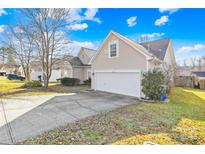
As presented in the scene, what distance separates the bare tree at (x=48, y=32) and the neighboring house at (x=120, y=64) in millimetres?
4639

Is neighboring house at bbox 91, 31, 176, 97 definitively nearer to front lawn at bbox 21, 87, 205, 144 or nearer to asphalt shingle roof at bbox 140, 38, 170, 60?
asphalt shingle roof at bbox 140, 38, 170, 60

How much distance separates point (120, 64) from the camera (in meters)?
11.9

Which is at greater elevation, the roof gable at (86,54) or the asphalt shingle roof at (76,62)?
the roof gable at (86,54)

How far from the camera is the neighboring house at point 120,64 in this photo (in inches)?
412

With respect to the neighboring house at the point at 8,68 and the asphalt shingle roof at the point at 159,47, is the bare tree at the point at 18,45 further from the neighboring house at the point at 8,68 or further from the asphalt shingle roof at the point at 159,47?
the asphalt shingle roof at the point at 159,47

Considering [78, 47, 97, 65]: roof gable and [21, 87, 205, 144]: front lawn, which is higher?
[78, 47, 97, 65]: roof gable

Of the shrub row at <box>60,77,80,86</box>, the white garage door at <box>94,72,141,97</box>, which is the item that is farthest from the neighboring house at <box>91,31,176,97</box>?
the shrub row at <box>60,77,80,86</box>

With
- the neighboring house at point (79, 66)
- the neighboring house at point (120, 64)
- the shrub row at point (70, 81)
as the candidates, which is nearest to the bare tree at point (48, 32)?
the neighboring house at point (79, 66)

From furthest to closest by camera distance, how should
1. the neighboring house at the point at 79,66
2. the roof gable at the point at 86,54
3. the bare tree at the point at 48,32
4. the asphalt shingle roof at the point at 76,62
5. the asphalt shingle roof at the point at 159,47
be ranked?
the roof gable at the point at 86,54
the asphalt shingle roof at the point at 76,62
the neighboring house at the point at 79,66
the asphalt shingle roof at the point at 159,47
the bare tree at the point at 48,32

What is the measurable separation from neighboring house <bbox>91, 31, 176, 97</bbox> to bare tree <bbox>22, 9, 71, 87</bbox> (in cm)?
464

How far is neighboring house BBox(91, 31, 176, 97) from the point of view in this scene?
1047 cm
